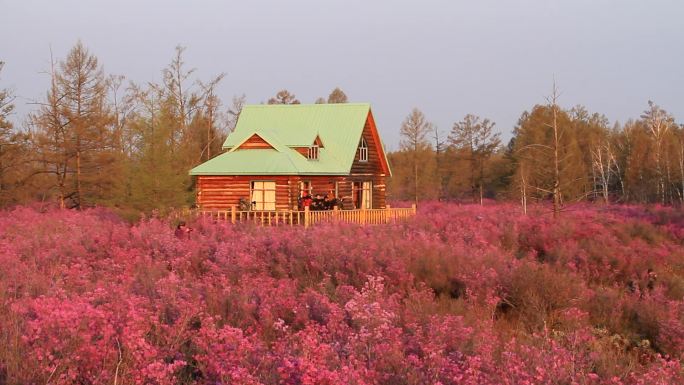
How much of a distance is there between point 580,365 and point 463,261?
6.43 metres

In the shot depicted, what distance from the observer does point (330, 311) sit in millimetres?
8438

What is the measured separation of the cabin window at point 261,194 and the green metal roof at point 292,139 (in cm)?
127

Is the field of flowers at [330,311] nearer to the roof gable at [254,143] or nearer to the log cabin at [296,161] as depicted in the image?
the log cabin at [296,161]

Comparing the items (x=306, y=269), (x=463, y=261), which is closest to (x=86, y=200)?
(x=306, y=269)

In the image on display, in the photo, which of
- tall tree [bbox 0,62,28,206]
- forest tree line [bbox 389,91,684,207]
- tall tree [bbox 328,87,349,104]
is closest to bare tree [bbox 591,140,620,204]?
forest tree line [bbox 389,91,684,207]

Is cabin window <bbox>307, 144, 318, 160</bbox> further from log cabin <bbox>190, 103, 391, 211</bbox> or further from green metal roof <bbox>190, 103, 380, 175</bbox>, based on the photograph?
green metal roof <bbox>190, 103, 380, 175</bbox>

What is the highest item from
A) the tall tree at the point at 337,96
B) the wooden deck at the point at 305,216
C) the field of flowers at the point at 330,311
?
the tall tree at the point at 337,96

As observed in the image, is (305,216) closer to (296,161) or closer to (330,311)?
(296,161)

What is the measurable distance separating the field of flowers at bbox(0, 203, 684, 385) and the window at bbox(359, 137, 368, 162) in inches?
635

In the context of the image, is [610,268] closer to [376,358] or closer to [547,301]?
[547,301]

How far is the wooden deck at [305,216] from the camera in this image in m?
24.1

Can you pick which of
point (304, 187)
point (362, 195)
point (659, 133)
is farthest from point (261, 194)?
point (659, 133)

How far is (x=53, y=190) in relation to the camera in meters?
32.6

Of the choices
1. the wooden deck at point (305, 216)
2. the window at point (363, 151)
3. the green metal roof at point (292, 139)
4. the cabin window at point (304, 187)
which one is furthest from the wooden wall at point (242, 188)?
the window at point (363, 151)
